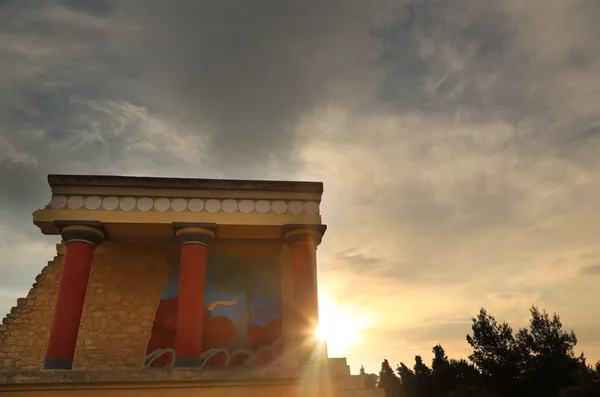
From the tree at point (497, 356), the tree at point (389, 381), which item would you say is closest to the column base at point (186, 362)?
the tree at point (497, 356)

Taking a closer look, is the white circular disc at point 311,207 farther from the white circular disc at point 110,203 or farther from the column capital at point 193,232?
the white circular disc at point 110,203

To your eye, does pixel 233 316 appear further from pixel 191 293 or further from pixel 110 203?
pixel 110 203

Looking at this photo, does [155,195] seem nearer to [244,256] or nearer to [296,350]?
[244,256]

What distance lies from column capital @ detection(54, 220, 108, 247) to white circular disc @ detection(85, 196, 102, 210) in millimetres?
410

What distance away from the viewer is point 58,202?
9984mm

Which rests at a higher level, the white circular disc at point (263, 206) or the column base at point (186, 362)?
the white circular disc at point (263, 206)

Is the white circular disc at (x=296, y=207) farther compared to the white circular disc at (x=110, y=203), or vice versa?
the white circular disc at (x=296, y=207)

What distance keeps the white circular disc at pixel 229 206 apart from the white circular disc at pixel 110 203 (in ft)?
8.34

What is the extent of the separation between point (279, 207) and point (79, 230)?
464 centimetres

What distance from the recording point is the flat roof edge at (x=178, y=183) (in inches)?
399

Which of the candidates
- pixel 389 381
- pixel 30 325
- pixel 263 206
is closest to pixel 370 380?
pixel 263 206

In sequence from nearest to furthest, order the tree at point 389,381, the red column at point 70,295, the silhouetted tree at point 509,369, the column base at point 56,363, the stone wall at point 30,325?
the column base at point 56,363 < the red column at point 70,295 < the stone wall at point 30,325 < the silhouetted tree at point 509,369 < the tree at point 389,381

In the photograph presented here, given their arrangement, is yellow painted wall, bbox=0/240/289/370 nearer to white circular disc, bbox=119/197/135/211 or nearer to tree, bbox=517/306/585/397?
white circular disc, bbox=119/197/135/211

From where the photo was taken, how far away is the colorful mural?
10.7m
